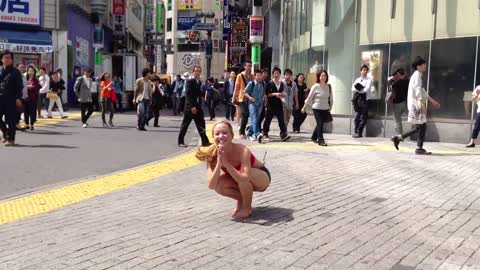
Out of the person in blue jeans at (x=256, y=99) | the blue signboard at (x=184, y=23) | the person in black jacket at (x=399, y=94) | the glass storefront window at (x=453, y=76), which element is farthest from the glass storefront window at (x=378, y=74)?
the blue signboard at (x=184, y=23)

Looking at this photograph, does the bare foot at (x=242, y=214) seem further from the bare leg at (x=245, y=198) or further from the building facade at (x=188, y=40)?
the building facade at (x=188, y=40)

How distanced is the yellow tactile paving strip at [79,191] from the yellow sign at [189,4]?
8131cm

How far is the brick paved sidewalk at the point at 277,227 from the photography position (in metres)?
4.32

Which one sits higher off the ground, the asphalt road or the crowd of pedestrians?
the crowd of pedestrians

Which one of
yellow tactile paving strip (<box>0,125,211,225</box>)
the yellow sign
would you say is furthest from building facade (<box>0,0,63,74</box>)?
the yellow sign

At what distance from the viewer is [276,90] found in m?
12.6

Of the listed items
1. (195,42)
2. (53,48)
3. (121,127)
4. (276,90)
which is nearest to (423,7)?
(276,90)

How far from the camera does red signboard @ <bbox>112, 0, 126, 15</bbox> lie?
38688mm

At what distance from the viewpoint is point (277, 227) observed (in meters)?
5.26

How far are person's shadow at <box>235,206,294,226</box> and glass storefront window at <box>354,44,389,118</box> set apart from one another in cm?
867

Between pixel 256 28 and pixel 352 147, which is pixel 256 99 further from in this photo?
pixel 256 28

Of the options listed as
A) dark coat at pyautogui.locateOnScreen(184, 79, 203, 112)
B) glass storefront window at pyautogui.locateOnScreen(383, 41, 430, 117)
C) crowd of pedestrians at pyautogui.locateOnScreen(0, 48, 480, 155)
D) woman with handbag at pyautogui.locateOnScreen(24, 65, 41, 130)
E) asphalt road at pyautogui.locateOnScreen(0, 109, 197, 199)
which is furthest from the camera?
woman with handbag at pyautogui.locateOnScreen(24, 65, 41, 130)

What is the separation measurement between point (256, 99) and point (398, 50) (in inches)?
156

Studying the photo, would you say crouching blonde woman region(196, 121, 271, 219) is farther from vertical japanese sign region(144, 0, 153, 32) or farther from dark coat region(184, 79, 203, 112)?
vertical japanese sign region(144, 0, 153, 32)
